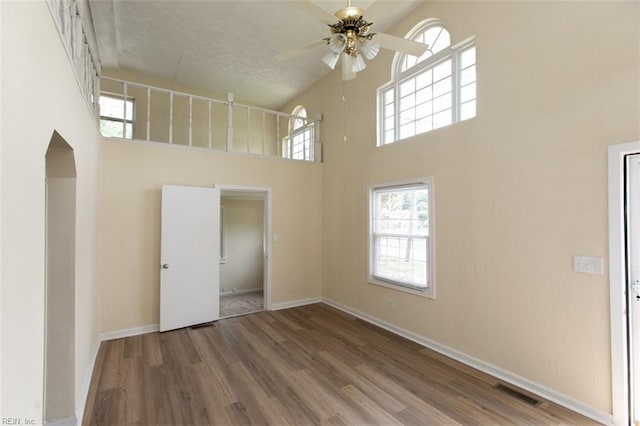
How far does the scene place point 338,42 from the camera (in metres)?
2.31

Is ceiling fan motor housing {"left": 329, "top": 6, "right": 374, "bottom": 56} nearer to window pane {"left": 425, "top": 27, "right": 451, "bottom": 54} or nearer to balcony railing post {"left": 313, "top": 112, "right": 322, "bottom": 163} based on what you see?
window pane {"left": 425, "top": 27, "right": 451, "bottom": 54}

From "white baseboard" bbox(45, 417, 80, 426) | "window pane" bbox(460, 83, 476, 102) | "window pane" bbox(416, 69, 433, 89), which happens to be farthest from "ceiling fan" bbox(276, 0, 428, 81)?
"white baseboard" bbox(45, 417, 80, 426)

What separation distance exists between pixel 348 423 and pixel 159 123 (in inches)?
241

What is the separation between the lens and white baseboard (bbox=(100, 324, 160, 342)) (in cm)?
385

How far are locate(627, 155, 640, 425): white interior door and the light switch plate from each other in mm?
161

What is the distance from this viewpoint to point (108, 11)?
386 cm

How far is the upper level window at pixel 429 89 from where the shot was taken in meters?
3.32

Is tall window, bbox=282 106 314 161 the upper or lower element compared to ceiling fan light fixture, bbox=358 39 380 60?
upper

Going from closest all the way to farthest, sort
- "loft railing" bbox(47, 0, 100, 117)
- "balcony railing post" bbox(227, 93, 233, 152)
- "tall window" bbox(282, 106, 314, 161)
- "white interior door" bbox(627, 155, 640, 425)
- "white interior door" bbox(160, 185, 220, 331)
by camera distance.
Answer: "loft railing" bbox(47, 0, 100, 117) < "white interior door" bbox(627, 155, 640, 425) < "white interior door" bbox(160, 185, 220, 331) < "balcony railing post" bbox(227, 93, 233, 152) < "tall window" bbox(282, 106, 314, 161)

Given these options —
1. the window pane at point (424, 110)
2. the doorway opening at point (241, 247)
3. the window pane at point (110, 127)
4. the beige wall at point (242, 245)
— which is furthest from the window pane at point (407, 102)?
the window pane at point (110, 127)

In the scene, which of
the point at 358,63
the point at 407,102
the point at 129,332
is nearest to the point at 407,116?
the point at 407,102

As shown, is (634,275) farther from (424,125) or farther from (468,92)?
(424,125)

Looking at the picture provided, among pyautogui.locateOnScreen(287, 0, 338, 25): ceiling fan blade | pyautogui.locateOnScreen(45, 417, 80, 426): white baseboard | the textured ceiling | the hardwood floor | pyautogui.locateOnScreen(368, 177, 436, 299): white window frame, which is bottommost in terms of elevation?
the hardwood floor

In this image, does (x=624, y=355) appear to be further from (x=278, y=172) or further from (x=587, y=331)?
(x=278, y=172)
